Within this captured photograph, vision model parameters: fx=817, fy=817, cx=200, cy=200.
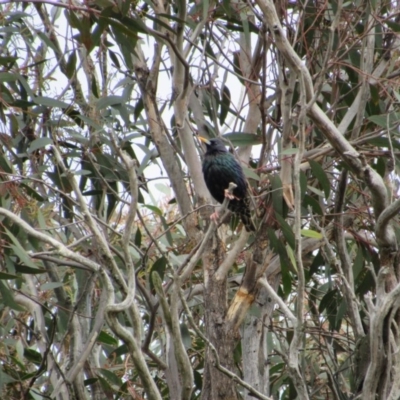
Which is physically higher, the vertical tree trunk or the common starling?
the common starling

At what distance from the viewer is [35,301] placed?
4.36 metres

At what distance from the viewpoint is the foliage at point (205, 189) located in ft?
12.2

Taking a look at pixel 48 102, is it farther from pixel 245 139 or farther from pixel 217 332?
pixel 217 332

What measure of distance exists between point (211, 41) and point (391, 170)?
1.64m

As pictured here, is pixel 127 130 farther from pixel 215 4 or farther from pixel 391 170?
pixel 391 170

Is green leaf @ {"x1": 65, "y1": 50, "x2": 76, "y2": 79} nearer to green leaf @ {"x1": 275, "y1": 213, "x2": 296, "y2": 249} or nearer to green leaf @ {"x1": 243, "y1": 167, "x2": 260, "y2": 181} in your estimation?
green leaf @ {"x1": 243, "y1": 167, "x2": 260, "y2": 181}

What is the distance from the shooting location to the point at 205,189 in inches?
169

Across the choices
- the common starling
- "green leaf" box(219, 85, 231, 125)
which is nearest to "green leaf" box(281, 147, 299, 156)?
the common starling

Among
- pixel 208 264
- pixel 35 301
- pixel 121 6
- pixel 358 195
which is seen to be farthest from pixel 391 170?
pixel 35 301

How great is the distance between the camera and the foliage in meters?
3.73

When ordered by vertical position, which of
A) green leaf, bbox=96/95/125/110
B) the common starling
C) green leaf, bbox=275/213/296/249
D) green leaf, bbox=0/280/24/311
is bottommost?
green leaf, bbox=0/280/24/311

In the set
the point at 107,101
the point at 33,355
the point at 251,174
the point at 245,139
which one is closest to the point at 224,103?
the point at 107,101

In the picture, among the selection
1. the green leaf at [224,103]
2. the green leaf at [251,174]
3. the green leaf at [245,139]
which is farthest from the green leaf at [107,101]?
the green leaf at [251,174]

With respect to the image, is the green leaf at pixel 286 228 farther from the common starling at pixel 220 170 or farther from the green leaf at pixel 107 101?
the green leaf at pixel 107 101
